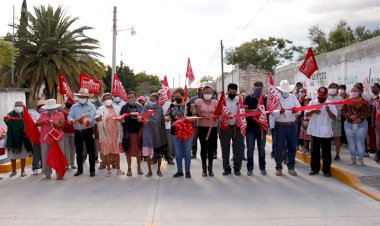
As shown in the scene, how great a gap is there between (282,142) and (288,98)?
0.95m

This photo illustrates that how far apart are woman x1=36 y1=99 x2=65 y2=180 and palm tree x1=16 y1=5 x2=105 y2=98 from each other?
52.7 feet

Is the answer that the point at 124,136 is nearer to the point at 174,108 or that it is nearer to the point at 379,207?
the point at 174,108

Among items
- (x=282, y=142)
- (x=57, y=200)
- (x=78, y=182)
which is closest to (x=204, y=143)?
(x=282, y=142)

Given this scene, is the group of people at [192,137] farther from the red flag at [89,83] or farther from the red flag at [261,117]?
the red flag at [89,83]

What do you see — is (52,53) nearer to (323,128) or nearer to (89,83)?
(89,83)

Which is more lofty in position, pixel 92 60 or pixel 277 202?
pixel 92 60

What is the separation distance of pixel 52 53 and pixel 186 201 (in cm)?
2166

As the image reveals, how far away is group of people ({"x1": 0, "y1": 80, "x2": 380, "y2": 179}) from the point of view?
9523 millimetres

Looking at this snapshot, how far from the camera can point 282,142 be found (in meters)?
9.66

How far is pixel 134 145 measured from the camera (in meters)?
10.1

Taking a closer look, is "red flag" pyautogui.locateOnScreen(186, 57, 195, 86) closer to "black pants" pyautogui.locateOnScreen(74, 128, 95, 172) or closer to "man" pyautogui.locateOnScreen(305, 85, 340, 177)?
Answer: "black pants" pyautogui.locateOnScreen(74, 128, 95, 172)

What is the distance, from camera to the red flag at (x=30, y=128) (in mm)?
10000

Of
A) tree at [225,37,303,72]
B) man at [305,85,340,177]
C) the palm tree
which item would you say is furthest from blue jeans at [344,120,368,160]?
tree at [225,37,303,72]

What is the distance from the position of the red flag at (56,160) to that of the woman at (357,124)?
6.36 m
